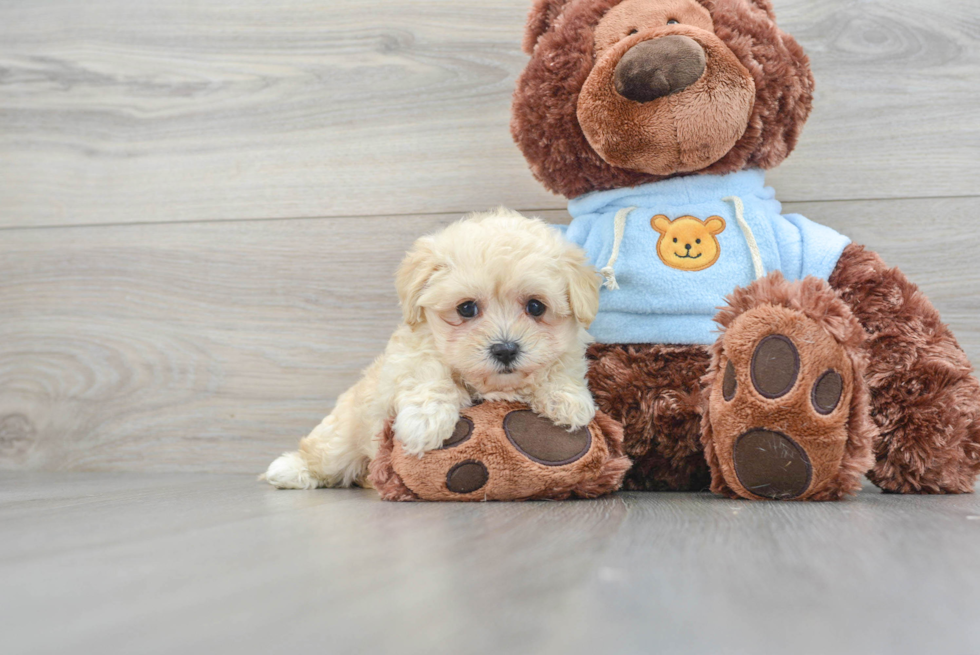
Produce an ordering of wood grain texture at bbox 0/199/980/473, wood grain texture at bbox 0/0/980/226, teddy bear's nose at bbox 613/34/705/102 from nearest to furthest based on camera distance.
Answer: teddy bear's nose at bbox 613/34/705/102, wood grain texture at bbox 0/0/980/226, wood grain texture at bbox 0/199/980/473

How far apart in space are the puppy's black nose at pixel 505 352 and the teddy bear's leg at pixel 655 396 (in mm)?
162

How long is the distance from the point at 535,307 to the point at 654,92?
0.93 feet

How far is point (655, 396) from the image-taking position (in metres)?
0.96

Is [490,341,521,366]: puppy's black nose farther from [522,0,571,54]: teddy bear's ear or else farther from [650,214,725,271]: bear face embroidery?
[522,0,571,54]: teddy bear's ear

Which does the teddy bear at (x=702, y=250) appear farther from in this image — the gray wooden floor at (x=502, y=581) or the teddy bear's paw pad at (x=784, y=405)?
the gray wooden floor at (x=502, y=581)

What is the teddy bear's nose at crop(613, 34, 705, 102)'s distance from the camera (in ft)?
2.89

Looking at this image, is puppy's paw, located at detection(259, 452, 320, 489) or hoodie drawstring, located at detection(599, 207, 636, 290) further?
puppy's paw, located at detection(259, 452, 320, 489)

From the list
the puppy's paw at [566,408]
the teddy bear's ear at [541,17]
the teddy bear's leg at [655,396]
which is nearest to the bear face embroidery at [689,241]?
the teddy bear's leg at [655,396]

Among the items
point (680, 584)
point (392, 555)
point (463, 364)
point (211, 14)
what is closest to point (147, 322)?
point (211, 14)

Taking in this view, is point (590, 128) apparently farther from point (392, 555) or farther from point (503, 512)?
point (392, 555)

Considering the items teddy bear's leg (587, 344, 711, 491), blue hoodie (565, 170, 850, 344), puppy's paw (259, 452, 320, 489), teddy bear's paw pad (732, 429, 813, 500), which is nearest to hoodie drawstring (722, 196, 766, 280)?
blue hoodie (565, 170, 850, 344)

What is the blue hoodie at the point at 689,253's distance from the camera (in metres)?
0.96

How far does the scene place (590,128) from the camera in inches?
37.5

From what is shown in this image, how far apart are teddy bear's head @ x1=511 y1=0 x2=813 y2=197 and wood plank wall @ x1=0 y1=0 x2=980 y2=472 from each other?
28cm
